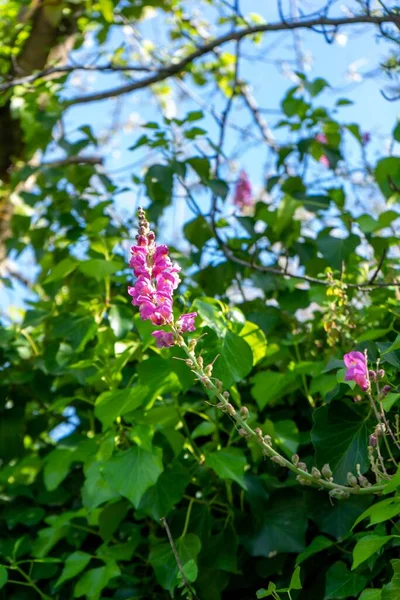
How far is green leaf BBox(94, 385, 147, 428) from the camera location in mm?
1486

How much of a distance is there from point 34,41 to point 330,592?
2916 mm

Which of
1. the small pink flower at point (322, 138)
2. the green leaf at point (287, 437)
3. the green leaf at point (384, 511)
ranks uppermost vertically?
the green leaf at point (384, 511)

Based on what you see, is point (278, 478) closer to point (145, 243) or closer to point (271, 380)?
point (271, 380)

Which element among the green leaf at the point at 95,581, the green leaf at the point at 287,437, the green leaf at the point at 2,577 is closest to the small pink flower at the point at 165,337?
the green leaf at the point at 287,437

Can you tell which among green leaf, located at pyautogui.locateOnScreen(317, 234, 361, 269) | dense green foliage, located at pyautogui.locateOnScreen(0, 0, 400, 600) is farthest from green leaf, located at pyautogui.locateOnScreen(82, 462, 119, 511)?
green leaf, located at pyautogui.locateOnScreen(317, 234, 361, 269)

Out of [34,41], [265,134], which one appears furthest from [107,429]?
[34,41]

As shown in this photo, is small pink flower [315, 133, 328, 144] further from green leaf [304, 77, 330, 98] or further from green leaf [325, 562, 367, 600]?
green leaf [325, 562, 367, 600]

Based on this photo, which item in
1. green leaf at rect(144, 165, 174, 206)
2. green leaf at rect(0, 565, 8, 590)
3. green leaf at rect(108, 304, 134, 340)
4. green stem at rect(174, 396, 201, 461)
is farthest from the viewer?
green leaf at rect(144, 165, 174, 206)

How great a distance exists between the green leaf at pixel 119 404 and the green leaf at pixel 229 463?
0.18 meters

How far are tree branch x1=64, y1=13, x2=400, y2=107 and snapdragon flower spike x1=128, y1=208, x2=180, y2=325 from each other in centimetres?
80

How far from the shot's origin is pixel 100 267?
1832 mm

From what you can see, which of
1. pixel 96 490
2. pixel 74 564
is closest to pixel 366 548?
pixel 96 490

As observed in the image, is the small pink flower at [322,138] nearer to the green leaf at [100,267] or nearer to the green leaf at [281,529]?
the green leaf at [100,267]

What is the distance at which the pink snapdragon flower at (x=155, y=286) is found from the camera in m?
1.10
